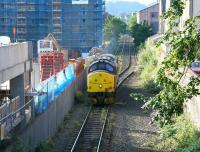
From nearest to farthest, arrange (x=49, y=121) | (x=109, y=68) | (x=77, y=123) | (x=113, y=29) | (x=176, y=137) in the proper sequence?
(x=176, y=137)
(x=49, y=121)
(x=77, y=123)
(x=109, y=68)
(x=113, y=29)

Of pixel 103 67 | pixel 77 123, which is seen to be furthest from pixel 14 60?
pixel 103 67

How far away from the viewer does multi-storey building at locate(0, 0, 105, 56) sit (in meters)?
45.1

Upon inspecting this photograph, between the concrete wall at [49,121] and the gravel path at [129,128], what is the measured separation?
88.1 inches

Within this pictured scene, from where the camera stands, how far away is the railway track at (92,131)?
17547 mm

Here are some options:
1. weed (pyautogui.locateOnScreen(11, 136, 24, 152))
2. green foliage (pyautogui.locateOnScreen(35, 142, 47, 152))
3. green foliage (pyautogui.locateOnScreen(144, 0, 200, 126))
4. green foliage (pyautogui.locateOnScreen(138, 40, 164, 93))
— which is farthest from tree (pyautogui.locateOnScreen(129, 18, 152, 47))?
green foliage (pyautogui.locateOnScreen(144, 0, 200, 126))

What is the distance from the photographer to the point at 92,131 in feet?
67.1

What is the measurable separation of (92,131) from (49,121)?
1.95 meters

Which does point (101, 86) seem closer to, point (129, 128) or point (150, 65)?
point (129, 128)

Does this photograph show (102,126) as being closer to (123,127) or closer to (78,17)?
(123,127)

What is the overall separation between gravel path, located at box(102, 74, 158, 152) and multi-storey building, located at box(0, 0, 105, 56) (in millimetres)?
17264

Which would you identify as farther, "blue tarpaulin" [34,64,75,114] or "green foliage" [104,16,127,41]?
"green foliage" [104,16,127,41]

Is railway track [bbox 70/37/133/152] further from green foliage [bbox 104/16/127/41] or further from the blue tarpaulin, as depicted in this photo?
green foliage [bbox 104/16/127/41]

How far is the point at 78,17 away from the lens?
4659cm

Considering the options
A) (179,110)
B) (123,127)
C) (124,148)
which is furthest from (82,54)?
(179,110)
